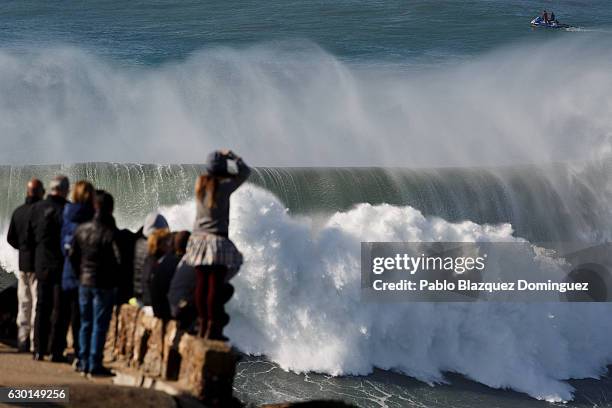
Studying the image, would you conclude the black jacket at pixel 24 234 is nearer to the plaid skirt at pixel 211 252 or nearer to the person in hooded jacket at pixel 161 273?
the person in hooded jacket at pixel 161 273

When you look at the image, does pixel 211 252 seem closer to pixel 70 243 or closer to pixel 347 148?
pixel 70 243

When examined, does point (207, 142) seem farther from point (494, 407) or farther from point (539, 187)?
point (494, 407)

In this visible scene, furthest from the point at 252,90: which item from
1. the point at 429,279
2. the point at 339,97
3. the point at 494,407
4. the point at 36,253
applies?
the point at 36,253

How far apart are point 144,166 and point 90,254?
15.5 meters

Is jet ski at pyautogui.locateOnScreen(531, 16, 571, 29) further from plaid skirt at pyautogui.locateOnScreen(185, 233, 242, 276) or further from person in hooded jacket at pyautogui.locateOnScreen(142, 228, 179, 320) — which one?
plaid skirt at pyautogui.locateOnScreen(185, 233, 242, 276)

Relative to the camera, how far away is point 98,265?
31.0 feet

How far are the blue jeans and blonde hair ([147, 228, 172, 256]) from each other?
45cm

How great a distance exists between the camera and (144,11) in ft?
177

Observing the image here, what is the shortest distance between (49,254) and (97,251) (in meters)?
0.77

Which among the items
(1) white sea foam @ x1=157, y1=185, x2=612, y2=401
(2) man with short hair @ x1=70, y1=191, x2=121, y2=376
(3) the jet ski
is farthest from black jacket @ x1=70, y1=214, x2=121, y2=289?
(3) the jet ski

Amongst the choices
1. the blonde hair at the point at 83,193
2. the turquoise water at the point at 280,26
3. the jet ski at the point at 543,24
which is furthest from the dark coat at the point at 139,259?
the jet ski at the point at 543,24

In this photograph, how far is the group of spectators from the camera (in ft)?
30.4

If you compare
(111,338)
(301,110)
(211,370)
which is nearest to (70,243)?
(111,338)

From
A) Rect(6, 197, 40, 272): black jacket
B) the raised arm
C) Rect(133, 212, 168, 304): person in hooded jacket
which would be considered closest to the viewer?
the raised arm
